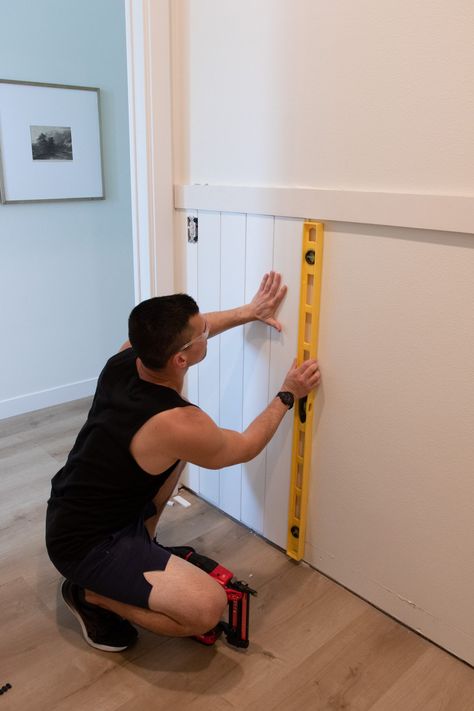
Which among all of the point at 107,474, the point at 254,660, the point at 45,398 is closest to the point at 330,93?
the point at 107,474

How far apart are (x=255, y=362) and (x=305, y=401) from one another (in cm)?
25

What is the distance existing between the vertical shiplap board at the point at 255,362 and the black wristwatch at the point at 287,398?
211mm

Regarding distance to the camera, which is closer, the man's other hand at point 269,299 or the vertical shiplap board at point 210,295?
the man's other hand at point 269,299

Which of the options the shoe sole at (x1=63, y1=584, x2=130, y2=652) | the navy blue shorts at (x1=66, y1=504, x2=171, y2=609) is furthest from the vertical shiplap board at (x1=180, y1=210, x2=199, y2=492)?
the shoe sole at (x1=63, y1=584, x2=130, y2=652)

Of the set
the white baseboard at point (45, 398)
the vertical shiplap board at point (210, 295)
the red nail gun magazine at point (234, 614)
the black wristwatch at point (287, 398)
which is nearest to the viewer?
the red nail gun magazine at point (234, 614)

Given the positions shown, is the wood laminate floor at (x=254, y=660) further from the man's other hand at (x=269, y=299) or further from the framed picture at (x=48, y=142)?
the framed picture at (x=48, y=142)

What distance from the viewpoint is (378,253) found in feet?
5.08

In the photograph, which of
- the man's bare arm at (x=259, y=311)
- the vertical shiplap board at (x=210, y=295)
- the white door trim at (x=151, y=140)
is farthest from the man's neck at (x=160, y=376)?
the white door trim at (x=151, y=140)

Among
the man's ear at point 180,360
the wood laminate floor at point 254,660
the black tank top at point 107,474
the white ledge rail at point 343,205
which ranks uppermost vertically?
the white ledge rail at point 343,205

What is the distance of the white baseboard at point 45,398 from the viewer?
10.2 feet

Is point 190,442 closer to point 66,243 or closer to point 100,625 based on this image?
point 100,625

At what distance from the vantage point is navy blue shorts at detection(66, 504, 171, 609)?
5.06 feet

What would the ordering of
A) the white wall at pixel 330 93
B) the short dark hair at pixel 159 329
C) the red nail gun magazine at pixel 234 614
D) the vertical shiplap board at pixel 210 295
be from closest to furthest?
1. the white wall at pixel 330 93
2. the short dark hair at pixel 159 329
3. the red nail gun magazine at pixel 234 614
4. the vertical shiplap board at pixel 210 295

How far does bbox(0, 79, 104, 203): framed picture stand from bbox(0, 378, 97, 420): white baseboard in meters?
1.03
